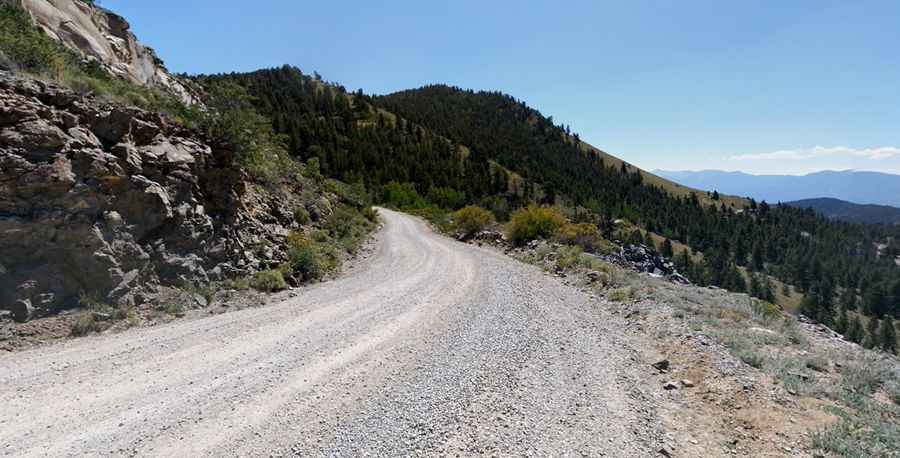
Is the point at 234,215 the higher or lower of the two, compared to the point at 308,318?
higher

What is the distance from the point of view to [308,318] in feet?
31.3

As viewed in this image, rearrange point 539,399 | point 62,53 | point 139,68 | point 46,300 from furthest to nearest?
point 139,68, point 62,53, point 46,300, point 539,399

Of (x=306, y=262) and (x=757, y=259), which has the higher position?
(x=306, y=262)

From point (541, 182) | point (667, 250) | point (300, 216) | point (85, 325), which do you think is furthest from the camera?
point (541, 182)

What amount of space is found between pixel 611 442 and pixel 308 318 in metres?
6.77

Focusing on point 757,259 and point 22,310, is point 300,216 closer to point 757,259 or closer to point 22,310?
point 22,310

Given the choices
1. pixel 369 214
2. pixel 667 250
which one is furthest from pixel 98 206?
pixel 667 250

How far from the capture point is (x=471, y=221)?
30.7 metres

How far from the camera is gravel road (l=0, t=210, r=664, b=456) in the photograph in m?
4.69

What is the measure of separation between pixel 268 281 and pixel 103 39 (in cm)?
1386

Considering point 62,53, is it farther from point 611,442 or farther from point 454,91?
point 454,91

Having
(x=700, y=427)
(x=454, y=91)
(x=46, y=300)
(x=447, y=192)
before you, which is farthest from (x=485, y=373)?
(x=454, y=91)

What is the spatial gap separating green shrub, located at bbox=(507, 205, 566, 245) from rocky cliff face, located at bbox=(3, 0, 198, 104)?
17.9 m

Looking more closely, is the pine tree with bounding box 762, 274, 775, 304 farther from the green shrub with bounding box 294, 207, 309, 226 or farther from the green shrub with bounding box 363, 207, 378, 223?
the green shrub with bounding box 294, 207, 309, 226
